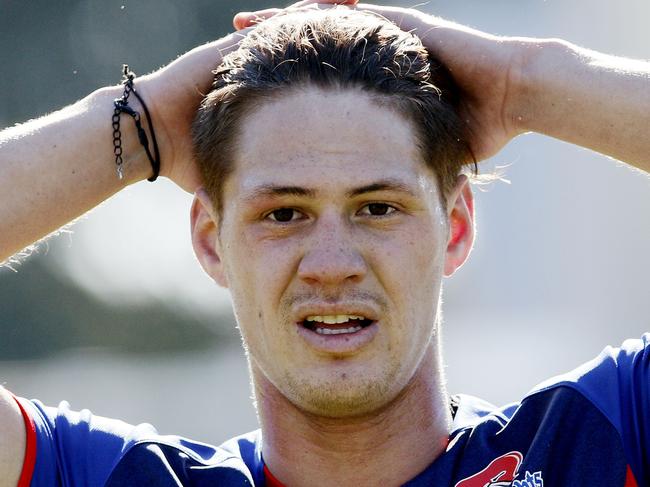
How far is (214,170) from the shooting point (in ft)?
11.1

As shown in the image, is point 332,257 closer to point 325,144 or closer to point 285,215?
point 285,215

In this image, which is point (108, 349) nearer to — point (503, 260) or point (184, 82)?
point (503, 260)

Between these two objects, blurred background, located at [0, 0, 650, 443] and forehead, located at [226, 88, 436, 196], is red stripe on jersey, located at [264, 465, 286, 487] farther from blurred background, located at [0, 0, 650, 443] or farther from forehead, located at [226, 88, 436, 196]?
blurred background, located at [0, 0, 650, 443]

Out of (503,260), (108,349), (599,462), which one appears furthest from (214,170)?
(108,349)

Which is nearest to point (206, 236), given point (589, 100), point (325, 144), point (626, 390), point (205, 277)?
point (325, 144)

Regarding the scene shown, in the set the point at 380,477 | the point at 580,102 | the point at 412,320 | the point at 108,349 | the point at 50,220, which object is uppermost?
the point at 580,102

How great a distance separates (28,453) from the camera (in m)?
3.10

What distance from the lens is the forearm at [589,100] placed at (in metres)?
3.11

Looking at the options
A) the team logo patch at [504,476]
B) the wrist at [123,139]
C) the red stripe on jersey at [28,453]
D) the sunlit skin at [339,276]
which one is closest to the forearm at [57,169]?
the wrist at [123,139]

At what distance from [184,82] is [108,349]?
10438 mm

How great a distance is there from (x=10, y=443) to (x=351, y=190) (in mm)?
1048

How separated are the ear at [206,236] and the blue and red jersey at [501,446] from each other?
46 centimetres

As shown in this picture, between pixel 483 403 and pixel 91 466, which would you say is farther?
pixel 483 403

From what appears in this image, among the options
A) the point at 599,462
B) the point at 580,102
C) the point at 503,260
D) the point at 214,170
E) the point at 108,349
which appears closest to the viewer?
the point at 599,462
